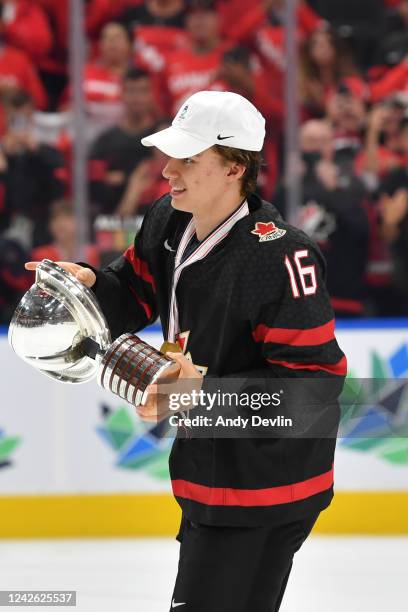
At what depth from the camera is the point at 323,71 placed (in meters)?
4.89

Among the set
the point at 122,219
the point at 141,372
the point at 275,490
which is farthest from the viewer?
the point at 122,219

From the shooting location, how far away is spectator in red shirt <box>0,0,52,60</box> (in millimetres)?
5070

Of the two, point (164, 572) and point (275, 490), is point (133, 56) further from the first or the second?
point (275, 490)

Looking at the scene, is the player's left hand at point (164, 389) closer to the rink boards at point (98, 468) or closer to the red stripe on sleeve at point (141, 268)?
the red stripe on sleeve at point (141, 268)

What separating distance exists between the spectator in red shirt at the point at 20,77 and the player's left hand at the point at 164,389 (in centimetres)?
336

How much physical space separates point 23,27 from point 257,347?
358cm

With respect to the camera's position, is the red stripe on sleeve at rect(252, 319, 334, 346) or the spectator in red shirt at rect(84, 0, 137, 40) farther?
the spectator in red shirt at rect(84, 0, 137, 40)

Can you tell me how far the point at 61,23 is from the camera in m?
4.91

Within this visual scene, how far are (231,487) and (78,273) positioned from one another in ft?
1.66

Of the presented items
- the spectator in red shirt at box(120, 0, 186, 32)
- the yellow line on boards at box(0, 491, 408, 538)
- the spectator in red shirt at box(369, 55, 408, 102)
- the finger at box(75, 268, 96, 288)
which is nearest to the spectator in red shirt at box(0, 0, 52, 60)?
the spectator in red shirt at box(120, 0, 186, 32)

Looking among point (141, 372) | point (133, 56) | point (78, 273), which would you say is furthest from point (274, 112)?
point (141, 372)

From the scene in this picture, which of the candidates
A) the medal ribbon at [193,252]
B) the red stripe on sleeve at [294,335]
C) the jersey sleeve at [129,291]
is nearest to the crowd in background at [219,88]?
the jersey sleeve at [129,291]

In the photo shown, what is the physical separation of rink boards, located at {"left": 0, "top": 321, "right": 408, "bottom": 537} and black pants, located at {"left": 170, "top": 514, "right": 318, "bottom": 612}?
211 centimetres

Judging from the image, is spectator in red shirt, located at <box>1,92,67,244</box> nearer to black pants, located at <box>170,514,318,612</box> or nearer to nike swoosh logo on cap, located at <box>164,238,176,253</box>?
nike swoosh logo on cap, located at <box>164,238,176,253</box>
